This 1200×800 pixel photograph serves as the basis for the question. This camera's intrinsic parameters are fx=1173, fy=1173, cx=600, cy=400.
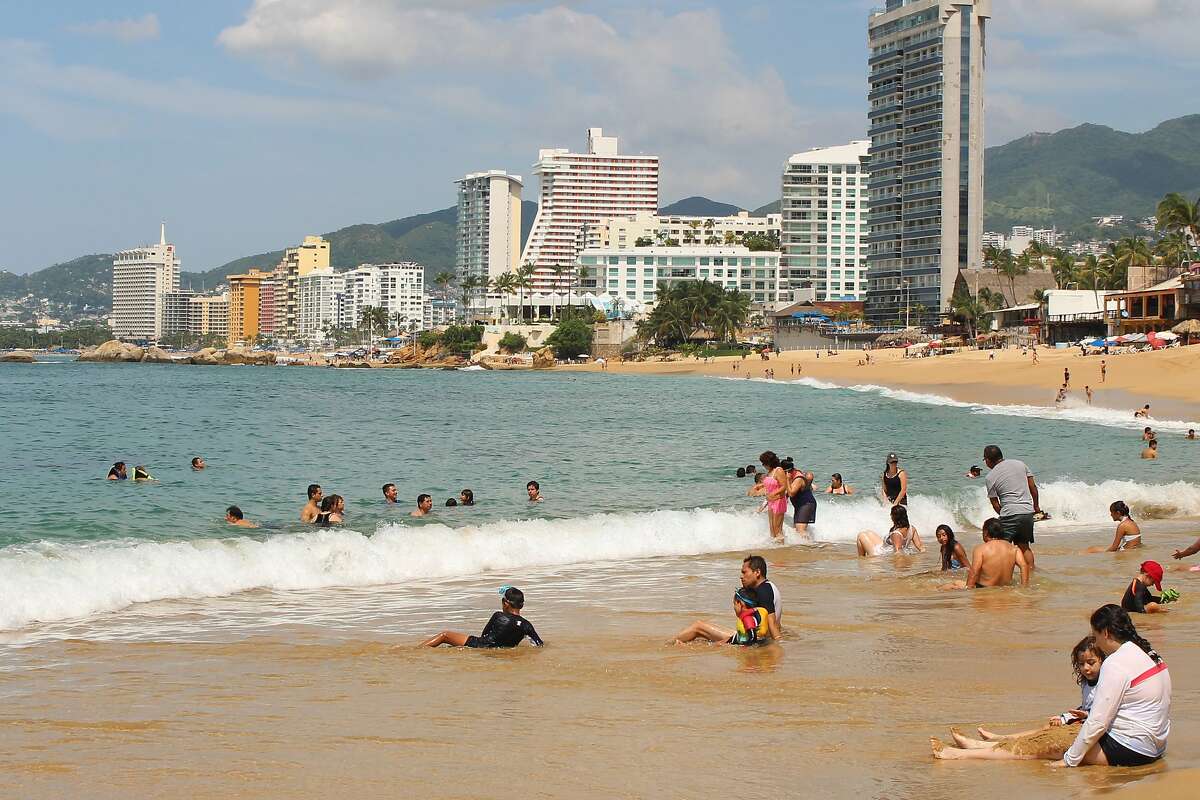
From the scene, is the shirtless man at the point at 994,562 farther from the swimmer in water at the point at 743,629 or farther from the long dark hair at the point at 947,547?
the swimmer in water at the point at 743,629

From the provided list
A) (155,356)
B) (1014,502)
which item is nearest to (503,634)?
(1014,502)

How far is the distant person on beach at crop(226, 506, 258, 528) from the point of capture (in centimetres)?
1895


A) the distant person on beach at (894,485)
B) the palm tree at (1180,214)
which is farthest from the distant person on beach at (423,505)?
the palm tree at (1180,214)

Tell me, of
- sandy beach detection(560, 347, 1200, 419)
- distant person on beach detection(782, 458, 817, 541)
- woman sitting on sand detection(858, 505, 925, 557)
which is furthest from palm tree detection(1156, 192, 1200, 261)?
woman sitting on sand detection(858, 505, 925, 557)

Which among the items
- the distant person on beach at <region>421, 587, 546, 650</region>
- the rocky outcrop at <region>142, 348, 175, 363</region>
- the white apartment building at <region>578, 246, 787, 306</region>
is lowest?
the distant person on beach at <region>421, 587, 546, 650</region>

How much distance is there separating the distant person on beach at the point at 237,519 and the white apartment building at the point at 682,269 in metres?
152

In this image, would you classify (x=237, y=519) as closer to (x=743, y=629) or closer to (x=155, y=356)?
(x=743, y=629)

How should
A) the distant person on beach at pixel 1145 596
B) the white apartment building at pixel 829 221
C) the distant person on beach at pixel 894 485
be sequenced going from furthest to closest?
1. the white apartment building at pixel 829 221
2. the distant person on beach at pixel 894 485
3. the distant person on beach at pixel 1145 596

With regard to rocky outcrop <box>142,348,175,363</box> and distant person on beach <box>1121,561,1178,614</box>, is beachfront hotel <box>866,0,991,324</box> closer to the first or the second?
distant person on beach <box>1121,561,1178,614</box>

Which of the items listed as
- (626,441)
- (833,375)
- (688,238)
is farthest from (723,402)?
(688,238)

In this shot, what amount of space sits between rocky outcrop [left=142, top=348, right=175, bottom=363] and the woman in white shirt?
671ft

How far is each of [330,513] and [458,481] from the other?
8.37 m

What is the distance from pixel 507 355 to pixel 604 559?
13776 cm

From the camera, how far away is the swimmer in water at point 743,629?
10.0 metres
